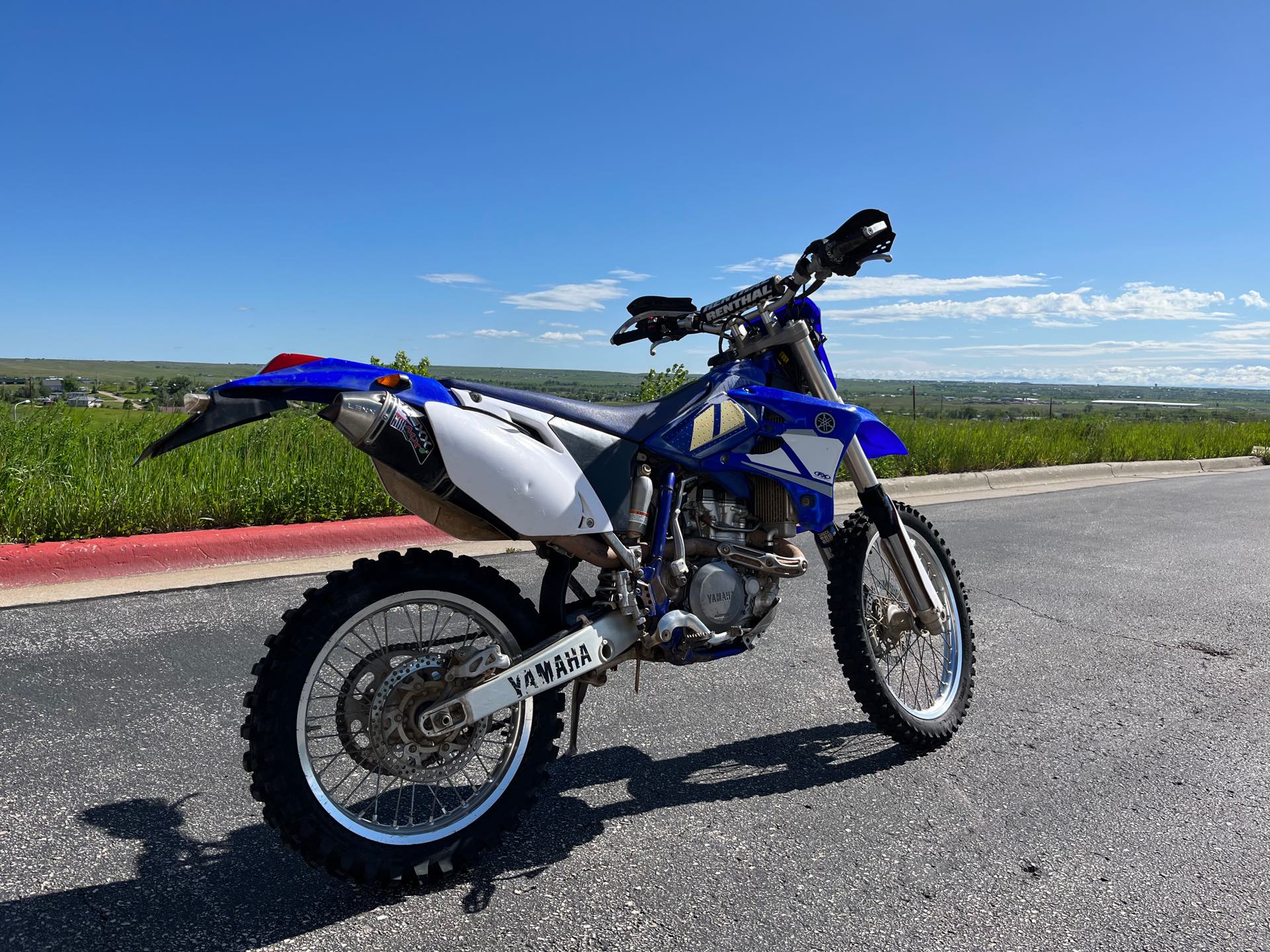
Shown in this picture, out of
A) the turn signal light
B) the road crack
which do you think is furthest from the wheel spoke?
the road crack

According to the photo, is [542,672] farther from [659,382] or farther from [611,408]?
[659,382]

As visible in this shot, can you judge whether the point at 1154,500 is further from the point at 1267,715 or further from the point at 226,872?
the point at 226,872

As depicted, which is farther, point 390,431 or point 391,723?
point 391,723

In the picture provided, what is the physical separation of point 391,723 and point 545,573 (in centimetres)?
71

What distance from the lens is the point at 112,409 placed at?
8.35m

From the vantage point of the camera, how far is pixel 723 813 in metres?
2.95

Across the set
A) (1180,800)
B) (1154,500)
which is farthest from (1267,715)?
(1154,500)

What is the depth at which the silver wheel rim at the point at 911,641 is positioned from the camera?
3564 mm

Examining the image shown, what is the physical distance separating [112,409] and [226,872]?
7.11 m

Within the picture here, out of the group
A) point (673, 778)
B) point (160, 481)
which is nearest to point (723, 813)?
point (673, 778)

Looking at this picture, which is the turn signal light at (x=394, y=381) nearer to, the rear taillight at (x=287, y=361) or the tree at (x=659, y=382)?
the rear taillight at (x=287, y=361)

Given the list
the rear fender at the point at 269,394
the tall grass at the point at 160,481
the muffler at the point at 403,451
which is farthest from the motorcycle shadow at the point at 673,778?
the tall grass at the point at 160,481

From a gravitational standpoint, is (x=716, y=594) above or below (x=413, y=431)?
below

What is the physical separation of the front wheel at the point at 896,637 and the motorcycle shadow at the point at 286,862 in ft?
0.69
